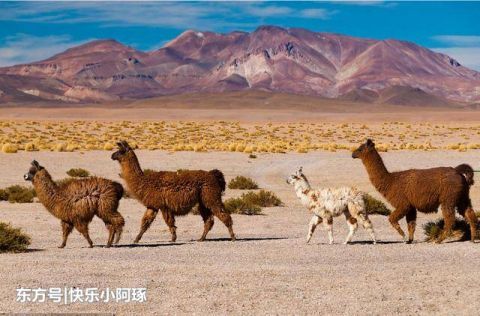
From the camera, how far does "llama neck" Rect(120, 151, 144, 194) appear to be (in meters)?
14.5

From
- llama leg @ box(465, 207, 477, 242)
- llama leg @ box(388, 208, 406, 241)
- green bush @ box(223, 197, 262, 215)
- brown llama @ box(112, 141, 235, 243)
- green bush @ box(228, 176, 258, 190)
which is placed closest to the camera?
llama leg @ box(465, 207, 477, 242)

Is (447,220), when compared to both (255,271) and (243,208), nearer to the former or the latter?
(255,271)

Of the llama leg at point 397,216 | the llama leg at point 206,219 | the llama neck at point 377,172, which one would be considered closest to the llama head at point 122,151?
the llama leg at point 206,219

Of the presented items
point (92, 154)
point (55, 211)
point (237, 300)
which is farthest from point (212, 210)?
point (92, 154)

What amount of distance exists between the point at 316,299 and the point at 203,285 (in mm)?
1552

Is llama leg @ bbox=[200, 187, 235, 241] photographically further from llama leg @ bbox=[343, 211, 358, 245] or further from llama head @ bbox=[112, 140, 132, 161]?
llama leg @ bbox=[343, 211, 358, 245]

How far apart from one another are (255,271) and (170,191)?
370 cm

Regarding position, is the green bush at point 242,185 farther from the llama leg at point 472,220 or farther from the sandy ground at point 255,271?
the llama leg at point 472,220

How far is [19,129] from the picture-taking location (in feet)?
250

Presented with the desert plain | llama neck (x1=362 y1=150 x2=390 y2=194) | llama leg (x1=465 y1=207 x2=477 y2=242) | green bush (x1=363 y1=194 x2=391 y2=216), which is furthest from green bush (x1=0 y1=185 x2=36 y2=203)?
llama leg (x1=465 y1=207 x2=477 y2=242)

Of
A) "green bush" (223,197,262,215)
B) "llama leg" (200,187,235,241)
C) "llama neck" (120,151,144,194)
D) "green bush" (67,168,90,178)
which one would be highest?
"llama neck" (120,151,144,194)

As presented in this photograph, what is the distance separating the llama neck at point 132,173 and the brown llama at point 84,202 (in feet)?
3.16

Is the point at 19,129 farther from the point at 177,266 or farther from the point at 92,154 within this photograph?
the point at 177,266

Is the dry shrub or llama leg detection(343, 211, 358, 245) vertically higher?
llama leg detection(343, 211, 358, 245)
